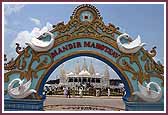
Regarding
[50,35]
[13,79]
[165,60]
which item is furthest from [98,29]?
[13,79]

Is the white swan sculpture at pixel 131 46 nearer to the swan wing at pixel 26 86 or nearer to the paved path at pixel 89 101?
the paved path at pixel 89 101

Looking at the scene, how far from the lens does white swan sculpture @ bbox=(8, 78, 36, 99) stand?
7.97 metres

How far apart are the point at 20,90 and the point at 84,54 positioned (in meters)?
1.82

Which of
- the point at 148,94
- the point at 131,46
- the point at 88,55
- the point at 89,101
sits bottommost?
the point at 89,101

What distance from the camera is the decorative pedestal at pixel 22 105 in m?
7.98

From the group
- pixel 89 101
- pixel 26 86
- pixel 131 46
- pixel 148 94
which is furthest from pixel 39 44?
pixel 148 94

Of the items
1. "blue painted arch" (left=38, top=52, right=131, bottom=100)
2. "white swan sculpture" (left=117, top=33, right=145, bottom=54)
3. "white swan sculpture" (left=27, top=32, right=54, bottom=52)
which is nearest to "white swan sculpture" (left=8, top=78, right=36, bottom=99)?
"blue painted arch" (left=38, top=52, right=131, bottom=100)

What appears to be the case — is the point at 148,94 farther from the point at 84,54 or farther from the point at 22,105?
the point at 22,105

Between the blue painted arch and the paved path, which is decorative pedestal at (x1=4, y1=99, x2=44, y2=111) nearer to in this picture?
the blue painted arch

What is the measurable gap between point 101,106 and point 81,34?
2.31 m

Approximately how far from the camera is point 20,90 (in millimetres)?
7992

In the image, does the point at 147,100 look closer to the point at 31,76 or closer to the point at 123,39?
the point at 123,39

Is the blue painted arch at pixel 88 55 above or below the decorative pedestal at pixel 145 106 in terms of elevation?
above

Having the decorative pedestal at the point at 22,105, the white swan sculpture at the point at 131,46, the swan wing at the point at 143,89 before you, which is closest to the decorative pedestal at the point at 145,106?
the swan wing at the point at 143,89
